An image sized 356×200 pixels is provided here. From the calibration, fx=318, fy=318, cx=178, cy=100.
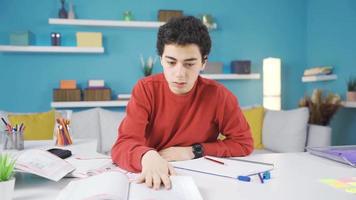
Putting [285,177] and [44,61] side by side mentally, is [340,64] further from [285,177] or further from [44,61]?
[44,61]

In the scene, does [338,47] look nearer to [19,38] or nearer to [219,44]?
[219,44]

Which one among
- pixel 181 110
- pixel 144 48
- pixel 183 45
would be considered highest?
pixel 144 48

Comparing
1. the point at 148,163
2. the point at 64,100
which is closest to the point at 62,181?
the point at 148,163

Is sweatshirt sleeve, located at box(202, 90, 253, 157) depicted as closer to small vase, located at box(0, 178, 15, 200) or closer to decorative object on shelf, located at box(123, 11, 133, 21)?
small vase, located at box(0, 178, 15, 200)

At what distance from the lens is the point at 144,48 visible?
3.40 metres

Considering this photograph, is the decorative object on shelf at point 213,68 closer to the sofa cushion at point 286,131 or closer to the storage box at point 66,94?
the sofa cushion at point 286,131

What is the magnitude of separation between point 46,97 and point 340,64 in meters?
2.92

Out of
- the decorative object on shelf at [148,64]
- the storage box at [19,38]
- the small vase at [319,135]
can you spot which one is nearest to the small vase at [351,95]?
the small vase at [319,135]

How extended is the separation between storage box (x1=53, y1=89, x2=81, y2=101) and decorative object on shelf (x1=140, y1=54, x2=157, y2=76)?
0.69m

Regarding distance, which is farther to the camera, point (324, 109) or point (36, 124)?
point (324, 109)

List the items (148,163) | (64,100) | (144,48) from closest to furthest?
(148,163) < (64,100) < (144,48)

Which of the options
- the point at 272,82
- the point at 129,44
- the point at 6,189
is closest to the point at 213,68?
the point at 272,82

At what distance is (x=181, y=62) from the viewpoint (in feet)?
3.56

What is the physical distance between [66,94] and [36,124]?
575 millimetres
